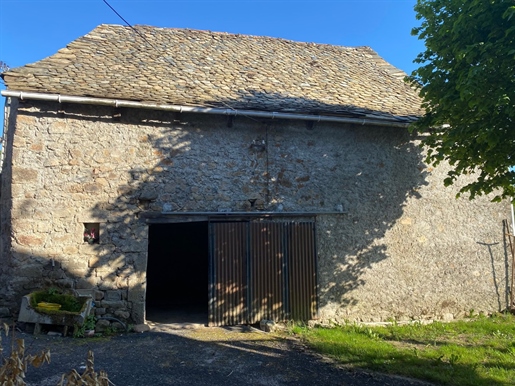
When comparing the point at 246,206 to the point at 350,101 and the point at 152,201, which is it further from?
the point at 350,101

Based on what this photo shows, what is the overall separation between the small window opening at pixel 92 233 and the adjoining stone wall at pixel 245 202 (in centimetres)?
9

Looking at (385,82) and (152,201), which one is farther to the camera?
(385,82)

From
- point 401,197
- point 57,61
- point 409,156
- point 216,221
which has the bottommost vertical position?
point 216,221

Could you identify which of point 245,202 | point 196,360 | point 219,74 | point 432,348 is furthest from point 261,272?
point 219,74

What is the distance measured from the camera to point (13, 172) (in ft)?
18.8

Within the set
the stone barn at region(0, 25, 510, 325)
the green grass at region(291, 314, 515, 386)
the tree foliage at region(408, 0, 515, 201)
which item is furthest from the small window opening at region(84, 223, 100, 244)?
the tree foliage at region(408, 0, 515, 201)

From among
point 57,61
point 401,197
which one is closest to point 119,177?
point 57,61

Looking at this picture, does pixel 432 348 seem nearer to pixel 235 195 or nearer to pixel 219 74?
pixel 235 195

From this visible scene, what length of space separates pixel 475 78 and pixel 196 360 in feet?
14.4

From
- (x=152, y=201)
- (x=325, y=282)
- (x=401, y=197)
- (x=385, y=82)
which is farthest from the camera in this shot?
(x=385, y=82)

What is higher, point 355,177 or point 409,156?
point 409,156

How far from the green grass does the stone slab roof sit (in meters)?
3.61

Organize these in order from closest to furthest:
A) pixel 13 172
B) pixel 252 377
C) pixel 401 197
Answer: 1. pixel 252 377
2. pixel 13 172
3. pixel 401 197

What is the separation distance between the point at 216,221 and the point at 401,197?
3.40 meters
